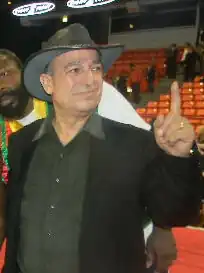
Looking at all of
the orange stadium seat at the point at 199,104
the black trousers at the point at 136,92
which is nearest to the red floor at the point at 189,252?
the orange stadium seat at the point at 199,104

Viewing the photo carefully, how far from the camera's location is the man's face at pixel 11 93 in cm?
192

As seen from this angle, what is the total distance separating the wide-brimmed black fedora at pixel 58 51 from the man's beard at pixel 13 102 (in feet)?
1.52

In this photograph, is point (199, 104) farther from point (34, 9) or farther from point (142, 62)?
point (34, 9)

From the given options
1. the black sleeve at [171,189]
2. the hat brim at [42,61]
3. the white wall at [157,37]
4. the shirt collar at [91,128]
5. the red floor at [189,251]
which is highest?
the white wall at [157,37]

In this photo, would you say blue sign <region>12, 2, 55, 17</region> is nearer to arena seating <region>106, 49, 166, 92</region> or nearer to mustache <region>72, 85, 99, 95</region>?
arena seating <region>106, 49, 166, 92</region>

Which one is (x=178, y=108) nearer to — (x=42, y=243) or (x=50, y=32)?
(x=42, y=243)

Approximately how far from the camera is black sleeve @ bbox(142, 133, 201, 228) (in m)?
1.03

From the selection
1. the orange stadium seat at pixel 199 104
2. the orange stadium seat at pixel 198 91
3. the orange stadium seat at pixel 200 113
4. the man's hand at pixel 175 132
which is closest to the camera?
the man's hand at pixel 175 132

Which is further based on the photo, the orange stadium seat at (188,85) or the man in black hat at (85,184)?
the orange stadium seat at (188,85)

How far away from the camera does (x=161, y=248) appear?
1.38m

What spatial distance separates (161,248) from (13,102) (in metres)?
0.96

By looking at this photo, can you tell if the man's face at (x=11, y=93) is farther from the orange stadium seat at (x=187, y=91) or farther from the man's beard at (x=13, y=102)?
the orange stadium seat at (x=187, y=91)

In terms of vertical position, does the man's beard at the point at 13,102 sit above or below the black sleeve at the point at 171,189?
above

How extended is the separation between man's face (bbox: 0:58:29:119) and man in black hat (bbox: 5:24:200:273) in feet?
2.01
